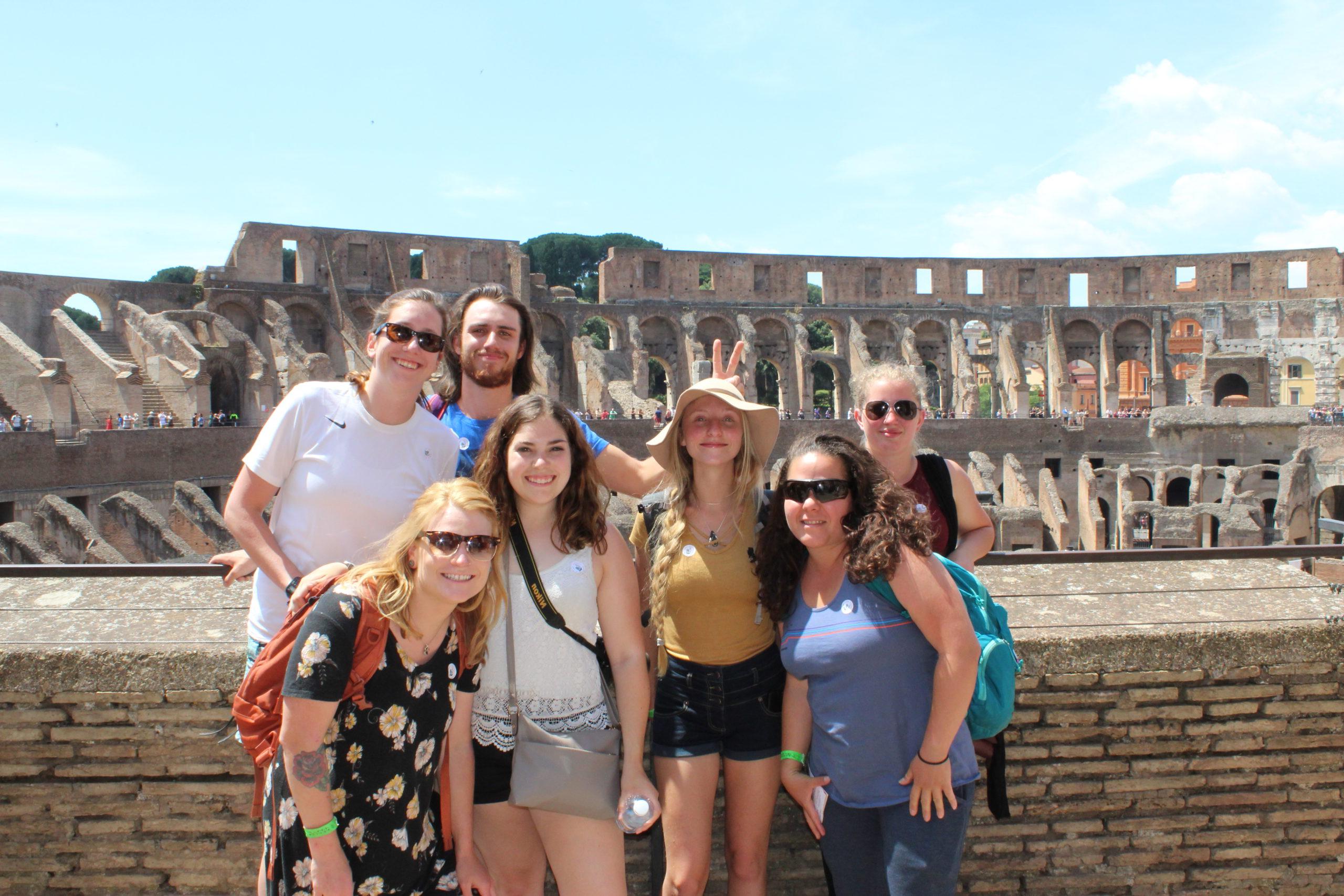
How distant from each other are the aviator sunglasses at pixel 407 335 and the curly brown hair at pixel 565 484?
0.45m

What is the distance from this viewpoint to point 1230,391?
38.3 meters

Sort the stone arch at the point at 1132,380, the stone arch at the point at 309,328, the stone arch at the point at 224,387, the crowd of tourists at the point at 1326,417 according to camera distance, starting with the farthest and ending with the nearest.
A: the stone arch at the point at 1132,380 → the stone arch at the point at 309,328 → the stone arch at the point at 224,387 → the crowd of tourists at the point at 1326,417

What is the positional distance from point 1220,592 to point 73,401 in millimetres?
28587

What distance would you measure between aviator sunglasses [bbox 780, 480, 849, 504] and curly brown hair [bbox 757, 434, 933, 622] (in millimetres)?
42

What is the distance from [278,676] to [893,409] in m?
2.32

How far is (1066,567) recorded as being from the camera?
4.22 metres

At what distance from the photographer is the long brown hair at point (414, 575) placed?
8.45 feet

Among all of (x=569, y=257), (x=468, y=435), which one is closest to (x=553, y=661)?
(x=468, y=435)

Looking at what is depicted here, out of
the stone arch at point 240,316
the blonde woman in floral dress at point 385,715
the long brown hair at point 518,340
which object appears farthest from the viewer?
the stone arch at point 240,316

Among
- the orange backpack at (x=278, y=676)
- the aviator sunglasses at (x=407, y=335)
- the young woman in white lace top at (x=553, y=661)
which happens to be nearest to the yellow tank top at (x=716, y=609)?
the young woman in white lace top at (x=553, y=661)

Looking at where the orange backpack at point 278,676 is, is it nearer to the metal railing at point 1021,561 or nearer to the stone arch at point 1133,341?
the metal railing at point 1021,561

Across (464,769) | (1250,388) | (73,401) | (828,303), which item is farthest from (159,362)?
(1250,388)

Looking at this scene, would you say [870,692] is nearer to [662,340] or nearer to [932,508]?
[932,508]

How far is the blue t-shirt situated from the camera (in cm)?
352
